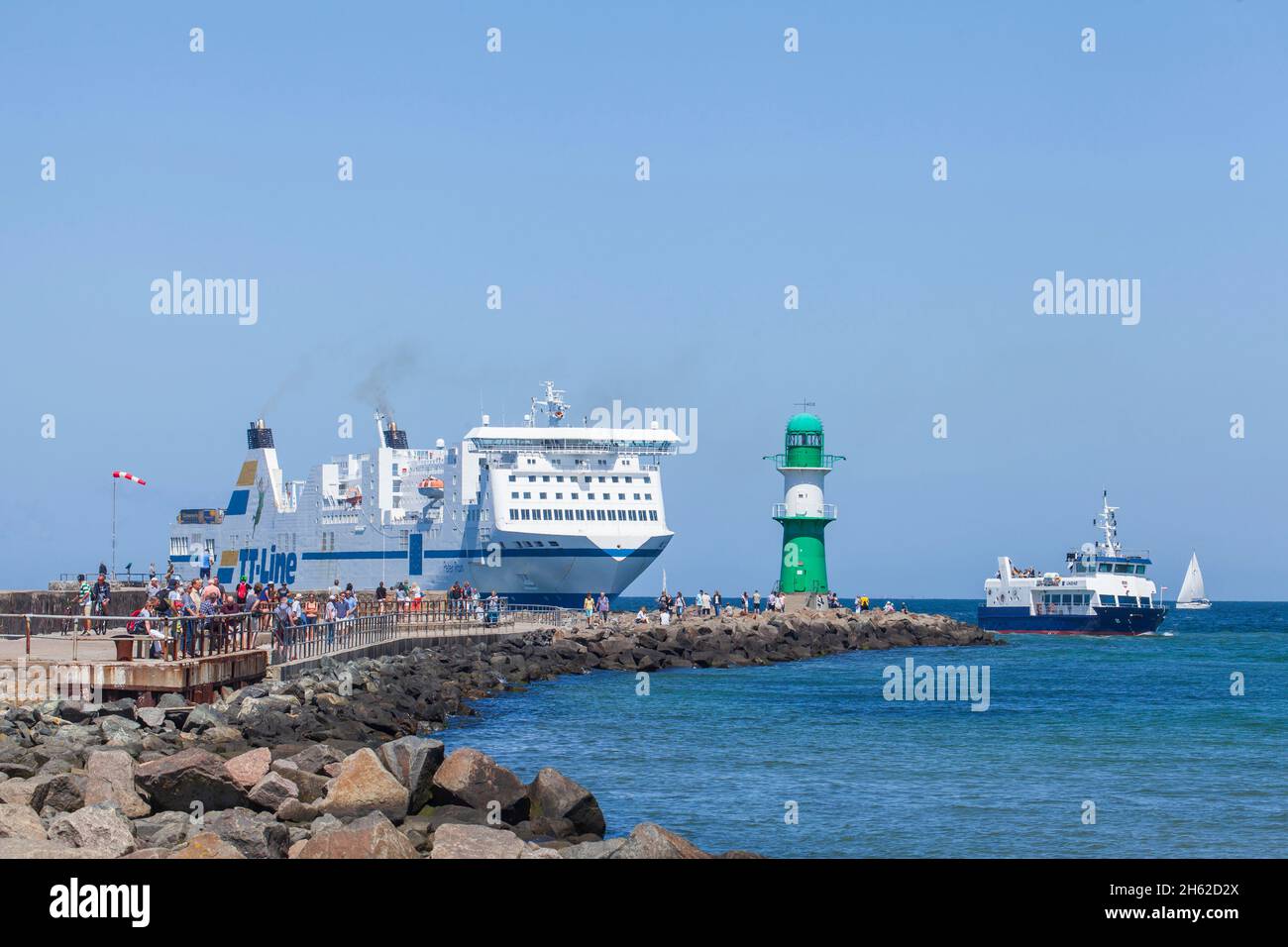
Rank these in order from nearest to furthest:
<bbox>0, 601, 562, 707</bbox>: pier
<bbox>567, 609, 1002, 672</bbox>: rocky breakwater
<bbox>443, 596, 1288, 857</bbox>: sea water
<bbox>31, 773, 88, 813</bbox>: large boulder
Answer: <bbox>31, 773, 88, 813</bbox>: large boulder
<bbox>443, 596, 1288, 857</bbox>: sea water
<bbox>0, 601, 562, 707</bbox>: pier
<bbox>567, 609, 1002, 672</bbox>: rocky breakwater

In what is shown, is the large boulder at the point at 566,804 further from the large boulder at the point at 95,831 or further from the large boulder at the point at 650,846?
the large boulder at the point at 95,831

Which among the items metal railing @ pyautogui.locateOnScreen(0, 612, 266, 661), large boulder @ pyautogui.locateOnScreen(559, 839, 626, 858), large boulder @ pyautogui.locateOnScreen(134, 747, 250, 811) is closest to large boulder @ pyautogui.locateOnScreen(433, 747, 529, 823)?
large boulder @ pyautogui.locateOnScreen(134, 747, 250, 811)

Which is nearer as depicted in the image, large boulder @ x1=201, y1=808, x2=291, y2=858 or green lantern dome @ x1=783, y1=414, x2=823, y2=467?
large boulder @ x1=201, y1=808, x2=291, y2=858

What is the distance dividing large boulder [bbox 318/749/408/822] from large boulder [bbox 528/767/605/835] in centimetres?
145

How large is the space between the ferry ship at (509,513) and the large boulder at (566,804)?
54.0 m

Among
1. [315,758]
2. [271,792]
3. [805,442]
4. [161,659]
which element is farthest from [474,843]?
[805,442]

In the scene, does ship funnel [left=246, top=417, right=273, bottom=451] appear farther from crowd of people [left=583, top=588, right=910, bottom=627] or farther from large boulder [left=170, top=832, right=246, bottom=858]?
large boulder [left=170, top=832, right=246, bottom=858]

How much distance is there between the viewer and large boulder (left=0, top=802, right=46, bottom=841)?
13.8 m

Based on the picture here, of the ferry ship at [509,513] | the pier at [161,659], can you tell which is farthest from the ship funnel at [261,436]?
the pier at [161,659]

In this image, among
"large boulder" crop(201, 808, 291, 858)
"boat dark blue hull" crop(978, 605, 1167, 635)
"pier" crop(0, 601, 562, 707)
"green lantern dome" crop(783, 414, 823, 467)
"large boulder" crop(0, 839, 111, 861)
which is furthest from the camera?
"boat dark blue hull" crop(978, 605, 1167, 635)

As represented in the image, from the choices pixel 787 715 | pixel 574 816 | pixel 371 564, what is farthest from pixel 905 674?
pixel 371 564

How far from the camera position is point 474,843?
13.9m

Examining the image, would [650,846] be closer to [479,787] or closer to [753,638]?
[479,787]
